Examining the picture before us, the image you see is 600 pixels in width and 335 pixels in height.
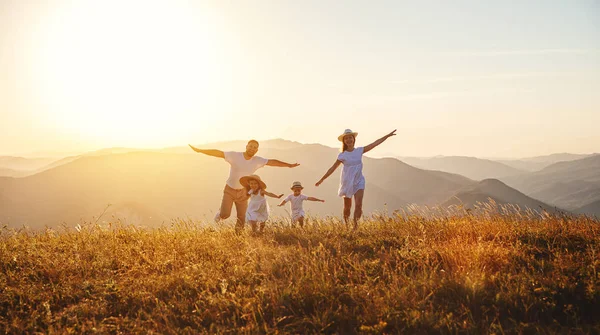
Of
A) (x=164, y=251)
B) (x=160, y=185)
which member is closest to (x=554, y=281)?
(x=164, y=251)

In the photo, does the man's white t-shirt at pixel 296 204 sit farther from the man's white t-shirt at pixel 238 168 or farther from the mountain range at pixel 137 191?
the mountain range at pixel 137 191

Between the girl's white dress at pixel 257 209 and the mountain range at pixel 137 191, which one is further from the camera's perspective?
the mountain range at pixel 137 191

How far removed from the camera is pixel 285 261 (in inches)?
214

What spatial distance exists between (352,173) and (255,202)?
2432mm

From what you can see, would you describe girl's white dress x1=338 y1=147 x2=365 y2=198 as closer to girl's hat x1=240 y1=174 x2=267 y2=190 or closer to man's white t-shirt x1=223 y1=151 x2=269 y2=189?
girl's hat x1=240 y1=174 x2=267 y2=190

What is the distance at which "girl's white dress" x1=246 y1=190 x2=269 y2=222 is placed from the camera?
28.3 ft

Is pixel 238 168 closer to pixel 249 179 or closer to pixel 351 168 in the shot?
pixel 249 179

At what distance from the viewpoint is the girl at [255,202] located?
8.59 m

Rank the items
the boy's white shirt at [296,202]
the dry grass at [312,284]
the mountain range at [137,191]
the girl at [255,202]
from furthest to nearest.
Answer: the mountain range at [137,191] < the boy's white shirt at [296,202] < the girl at [255,202] < the dry grass at [312,284]

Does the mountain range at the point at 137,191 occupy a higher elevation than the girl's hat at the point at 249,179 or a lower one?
lower

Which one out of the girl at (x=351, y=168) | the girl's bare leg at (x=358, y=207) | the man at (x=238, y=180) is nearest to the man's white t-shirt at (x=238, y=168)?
the man at (x=238, y=180)

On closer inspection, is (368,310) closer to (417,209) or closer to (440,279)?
(440,279)

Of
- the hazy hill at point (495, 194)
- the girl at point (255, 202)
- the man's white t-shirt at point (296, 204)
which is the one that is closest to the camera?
the girl at point (255, 202)

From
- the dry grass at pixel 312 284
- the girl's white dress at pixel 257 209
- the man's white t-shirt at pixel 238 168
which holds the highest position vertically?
the man's white t-shirt at pixel 238 168
